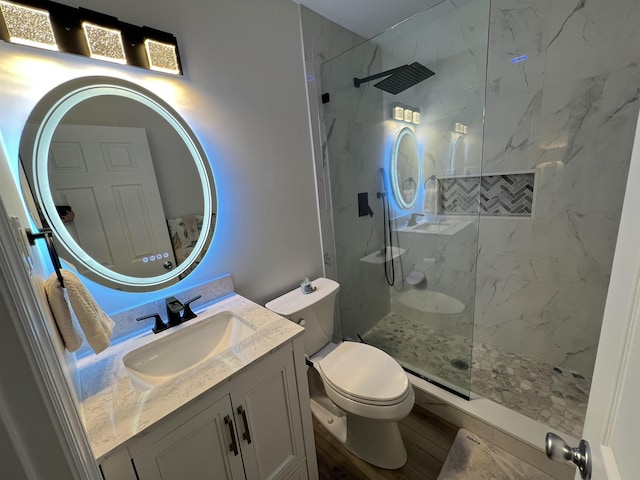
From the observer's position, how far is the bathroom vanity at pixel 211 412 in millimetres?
733

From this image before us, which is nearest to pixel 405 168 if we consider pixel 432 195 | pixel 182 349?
pixel 432 195

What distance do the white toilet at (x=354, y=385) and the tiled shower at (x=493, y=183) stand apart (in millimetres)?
538

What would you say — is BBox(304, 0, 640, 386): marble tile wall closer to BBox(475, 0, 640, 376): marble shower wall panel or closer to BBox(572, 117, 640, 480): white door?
BBox(475, 0, 640, 376): marble shower wall panel

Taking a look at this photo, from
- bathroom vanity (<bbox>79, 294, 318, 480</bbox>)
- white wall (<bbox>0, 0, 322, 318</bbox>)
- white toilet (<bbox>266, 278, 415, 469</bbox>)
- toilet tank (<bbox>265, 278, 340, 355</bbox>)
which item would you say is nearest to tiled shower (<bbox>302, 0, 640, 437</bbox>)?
white wall (<bbox>0, 0, 322, 318</bbox>)

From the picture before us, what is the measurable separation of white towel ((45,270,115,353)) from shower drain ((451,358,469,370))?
1.94 meters

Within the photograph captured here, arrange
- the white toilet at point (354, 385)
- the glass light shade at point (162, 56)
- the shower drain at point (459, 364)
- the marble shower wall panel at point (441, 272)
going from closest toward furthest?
the glass light shade at point (162, 56) → the white toilet at point (354, 385) → the shower drain at point (459, 364) → the marble shower wall panel at point (441, 272)

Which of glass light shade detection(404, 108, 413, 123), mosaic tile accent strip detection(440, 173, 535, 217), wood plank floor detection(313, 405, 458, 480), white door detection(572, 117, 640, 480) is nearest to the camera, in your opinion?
white door detection(572, 117, 640, 480)

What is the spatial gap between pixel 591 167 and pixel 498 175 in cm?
48

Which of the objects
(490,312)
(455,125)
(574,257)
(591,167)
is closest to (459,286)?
(490,312)

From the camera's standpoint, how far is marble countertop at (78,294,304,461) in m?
0.72

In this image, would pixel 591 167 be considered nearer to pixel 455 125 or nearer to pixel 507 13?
pixel 455 125

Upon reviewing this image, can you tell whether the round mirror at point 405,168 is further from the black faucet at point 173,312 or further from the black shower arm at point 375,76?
the black faucet at point 173,312

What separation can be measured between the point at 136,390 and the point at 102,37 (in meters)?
1.26

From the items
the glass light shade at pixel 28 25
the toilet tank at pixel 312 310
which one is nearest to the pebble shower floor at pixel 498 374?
the toilet tank at pixel 312 310
